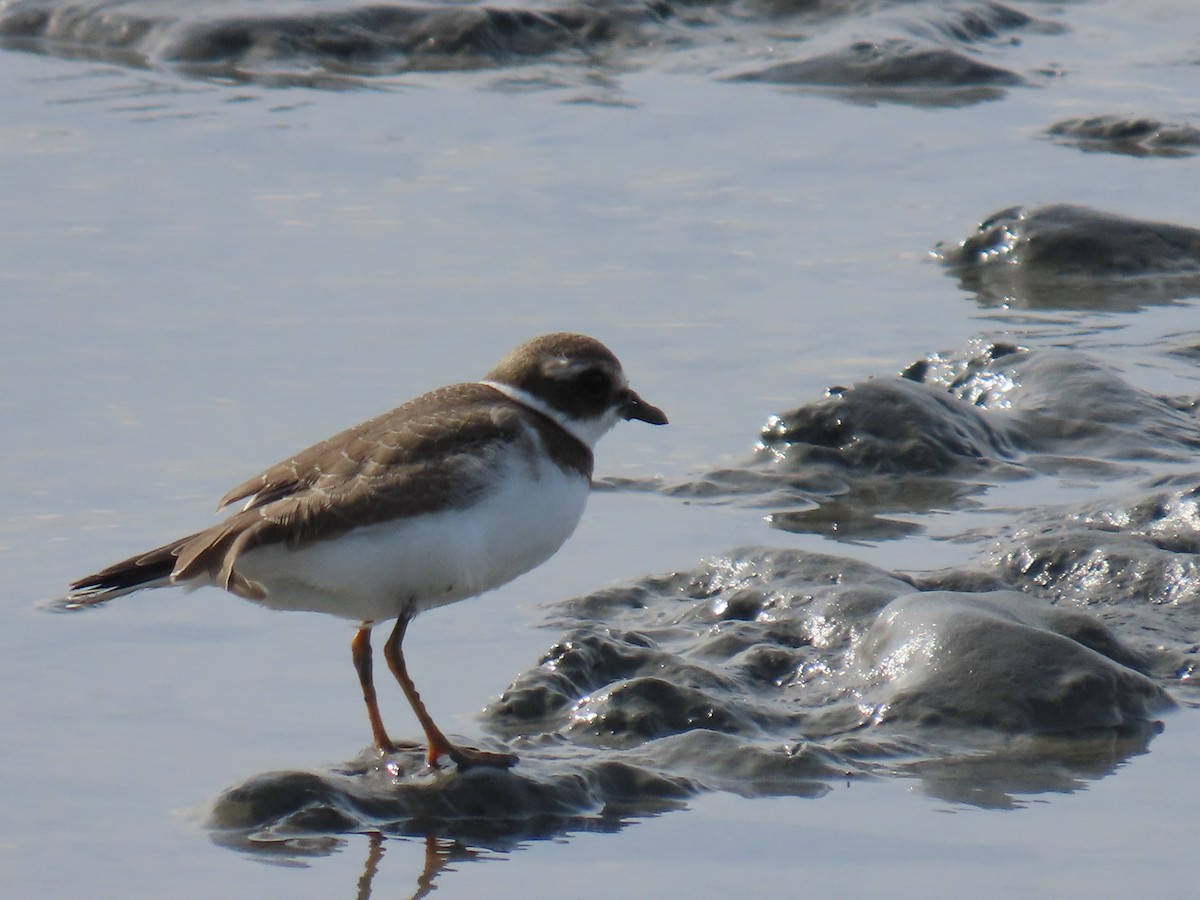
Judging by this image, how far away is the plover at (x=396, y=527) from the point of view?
14.7 feet

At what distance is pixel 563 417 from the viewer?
16.4 ft

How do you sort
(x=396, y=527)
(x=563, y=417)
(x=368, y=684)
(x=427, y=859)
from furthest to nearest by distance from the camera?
(x=563, y=417) → (x=368, y=684) → (x=396, y=527) → (x=427, y=859)

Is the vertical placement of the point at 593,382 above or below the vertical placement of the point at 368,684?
above

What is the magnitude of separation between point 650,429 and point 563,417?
240cm

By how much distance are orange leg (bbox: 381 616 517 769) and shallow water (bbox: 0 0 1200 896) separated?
77mm

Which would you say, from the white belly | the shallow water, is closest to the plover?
the white belly

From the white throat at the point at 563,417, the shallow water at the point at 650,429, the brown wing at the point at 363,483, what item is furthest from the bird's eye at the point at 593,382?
the shallow water at the point at 650,429

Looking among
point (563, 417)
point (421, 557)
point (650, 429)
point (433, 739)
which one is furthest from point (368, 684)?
point (650, 429)

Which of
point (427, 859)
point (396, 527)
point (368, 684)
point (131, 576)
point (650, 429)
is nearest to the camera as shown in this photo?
point (427, 859)

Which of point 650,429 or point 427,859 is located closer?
point 427,859

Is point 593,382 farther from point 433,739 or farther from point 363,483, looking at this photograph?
point 433,739

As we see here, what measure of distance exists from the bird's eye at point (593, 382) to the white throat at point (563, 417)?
0.22 feet

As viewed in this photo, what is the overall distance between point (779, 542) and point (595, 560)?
0.63 meters

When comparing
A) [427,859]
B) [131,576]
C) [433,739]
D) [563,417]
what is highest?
[563,417]
